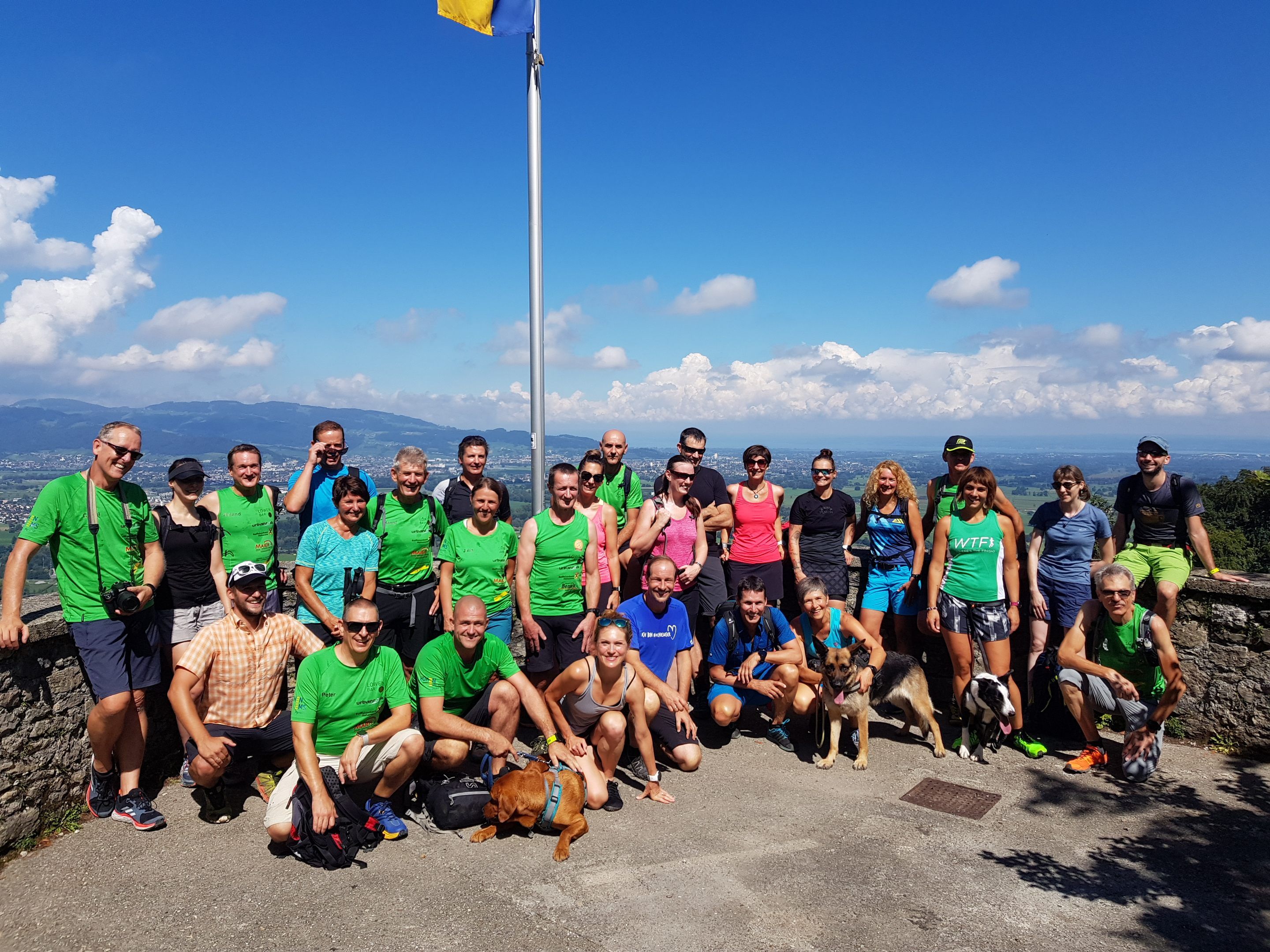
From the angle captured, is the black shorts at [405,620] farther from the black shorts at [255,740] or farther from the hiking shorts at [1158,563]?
the hiking shorts at [1158,563]

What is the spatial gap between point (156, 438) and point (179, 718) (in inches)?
3821

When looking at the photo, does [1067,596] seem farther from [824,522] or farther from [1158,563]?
[824,522]

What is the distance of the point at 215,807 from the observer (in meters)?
4.76

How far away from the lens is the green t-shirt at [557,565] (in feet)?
18.3

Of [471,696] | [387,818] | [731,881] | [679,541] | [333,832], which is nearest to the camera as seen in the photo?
[731,881]

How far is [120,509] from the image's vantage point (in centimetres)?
462

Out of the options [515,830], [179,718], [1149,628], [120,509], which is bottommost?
[515,830]

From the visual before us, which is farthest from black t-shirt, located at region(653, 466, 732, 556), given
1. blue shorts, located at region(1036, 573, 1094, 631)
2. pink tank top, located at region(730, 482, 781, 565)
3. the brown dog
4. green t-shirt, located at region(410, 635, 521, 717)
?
blue shorts, located at region(1036, 573, 1094, 631)

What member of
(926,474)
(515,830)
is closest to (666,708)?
(515,830)

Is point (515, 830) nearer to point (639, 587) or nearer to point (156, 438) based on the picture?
point (639, 587)

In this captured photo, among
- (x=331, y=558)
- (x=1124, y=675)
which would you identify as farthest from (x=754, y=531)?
(x=331, y=558)

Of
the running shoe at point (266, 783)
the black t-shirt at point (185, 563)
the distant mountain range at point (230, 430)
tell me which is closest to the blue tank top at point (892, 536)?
the running shoe at point (266, 783)

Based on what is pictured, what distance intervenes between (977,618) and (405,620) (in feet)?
14.4

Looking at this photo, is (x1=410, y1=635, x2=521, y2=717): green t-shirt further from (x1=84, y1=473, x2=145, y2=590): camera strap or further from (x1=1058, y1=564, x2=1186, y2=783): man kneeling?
(x1=1058, y1=564, x2=1186, y2=783): man kneeling
